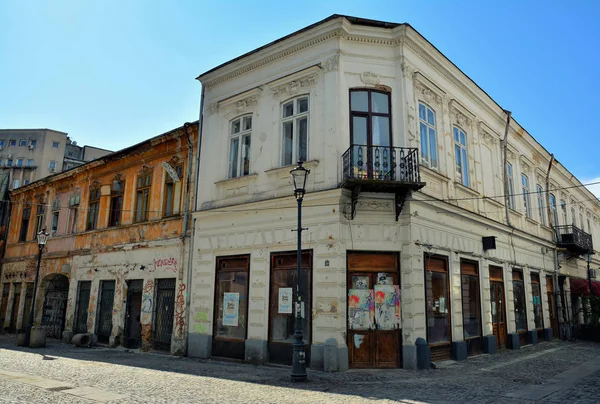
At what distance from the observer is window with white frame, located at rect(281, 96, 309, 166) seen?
12.8 m

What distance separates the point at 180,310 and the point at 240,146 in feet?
18.2

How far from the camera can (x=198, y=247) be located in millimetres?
14516

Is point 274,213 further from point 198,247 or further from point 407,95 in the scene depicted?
point 407,95

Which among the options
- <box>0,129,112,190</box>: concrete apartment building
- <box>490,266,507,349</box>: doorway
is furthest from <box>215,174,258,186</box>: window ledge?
<box>0,129,112,190</box>: concrete apartment building

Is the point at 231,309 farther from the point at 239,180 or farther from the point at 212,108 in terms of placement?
the point at 212,108

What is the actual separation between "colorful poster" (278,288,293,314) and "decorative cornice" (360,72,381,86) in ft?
19.6

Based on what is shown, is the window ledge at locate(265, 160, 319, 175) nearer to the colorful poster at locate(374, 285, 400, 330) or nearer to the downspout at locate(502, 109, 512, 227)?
the colorful poster at locate(374, 285, 400, 330)

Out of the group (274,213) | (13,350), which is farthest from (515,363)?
(13,350)

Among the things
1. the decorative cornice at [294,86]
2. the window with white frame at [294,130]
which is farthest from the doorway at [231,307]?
the decorative cornice at [294,86]

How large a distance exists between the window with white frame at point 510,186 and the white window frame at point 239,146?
1030 centimetres

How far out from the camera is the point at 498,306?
15.8 metres

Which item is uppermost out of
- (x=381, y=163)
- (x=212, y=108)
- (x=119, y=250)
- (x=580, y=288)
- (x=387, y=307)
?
(x=212, y=108)

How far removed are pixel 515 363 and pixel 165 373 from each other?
30.2ft

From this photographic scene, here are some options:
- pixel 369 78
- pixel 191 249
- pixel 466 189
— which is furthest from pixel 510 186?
pixel 191 249
